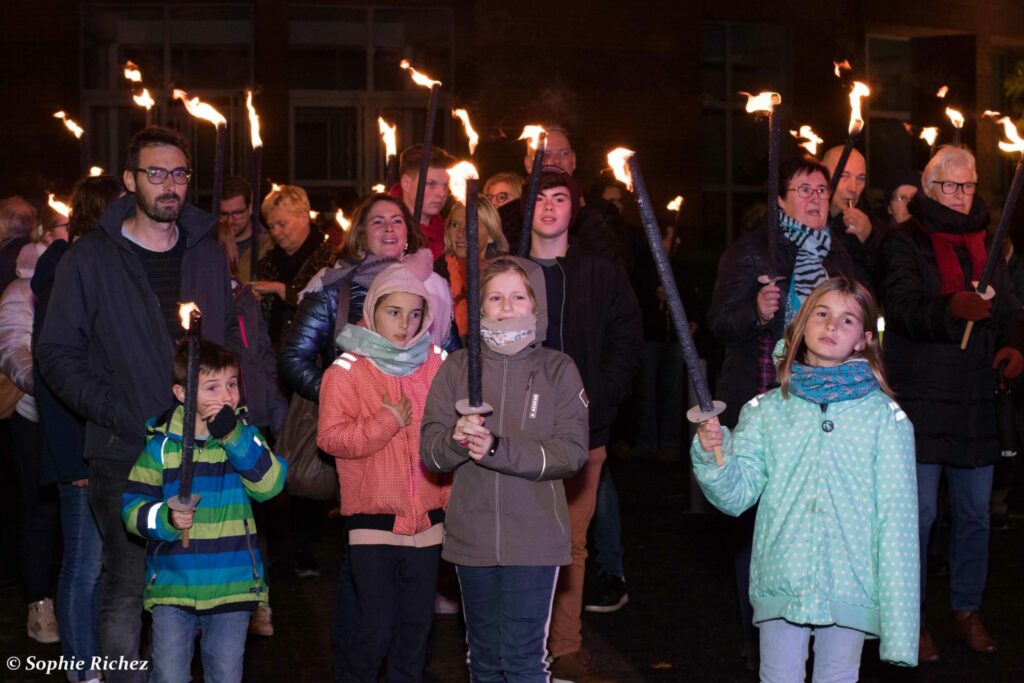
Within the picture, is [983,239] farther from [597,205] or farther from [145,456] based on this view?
[145,456]

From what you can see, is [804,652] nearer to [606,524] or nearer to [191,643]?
[191,643]

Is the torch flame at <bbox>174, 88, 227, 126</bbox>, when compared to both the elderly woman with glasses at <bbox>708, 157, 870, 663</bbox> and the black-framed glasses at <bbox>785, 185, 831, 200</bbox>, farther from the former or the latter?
the black-framed glasses at <bbox>785, 185, 831, 200</bbox>

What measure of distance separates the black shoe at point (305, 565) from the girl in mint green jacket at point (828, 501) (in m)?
4.26

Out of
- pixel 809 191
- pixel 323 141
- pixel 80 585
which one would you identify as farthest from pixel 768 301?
pixel 323 141

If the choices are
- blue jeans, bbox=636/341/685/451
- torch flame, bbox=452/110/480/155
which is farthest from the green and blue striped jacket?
blue jeans, bbox=636/341/685/451

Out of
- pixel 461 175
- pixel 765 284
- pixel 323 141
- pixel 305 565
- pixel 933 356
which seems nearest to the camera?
pixel 461 175

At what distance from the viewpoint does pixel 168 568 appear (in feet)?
18.3

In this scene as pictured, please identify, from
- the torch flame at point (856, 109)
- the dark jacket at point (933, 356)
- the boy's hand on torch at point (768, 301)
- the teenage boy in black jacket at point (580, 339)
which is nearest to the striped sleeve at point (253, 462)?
the teenage boy in black jacket at point (580, 339)

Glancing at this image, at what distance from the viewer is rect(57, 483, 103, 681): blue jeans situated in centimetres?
658

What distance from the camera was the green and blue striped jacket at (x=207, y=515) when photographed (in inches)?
219

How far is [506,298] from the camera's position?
5.70m

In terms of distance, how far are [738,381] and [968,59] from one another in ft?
51.4

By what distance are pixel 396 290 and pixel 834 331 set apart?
1689mm

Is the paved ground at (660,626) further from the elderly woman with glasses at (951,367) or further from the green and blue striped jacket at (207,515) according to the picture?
the green and blue striped jacket at (207,515)
